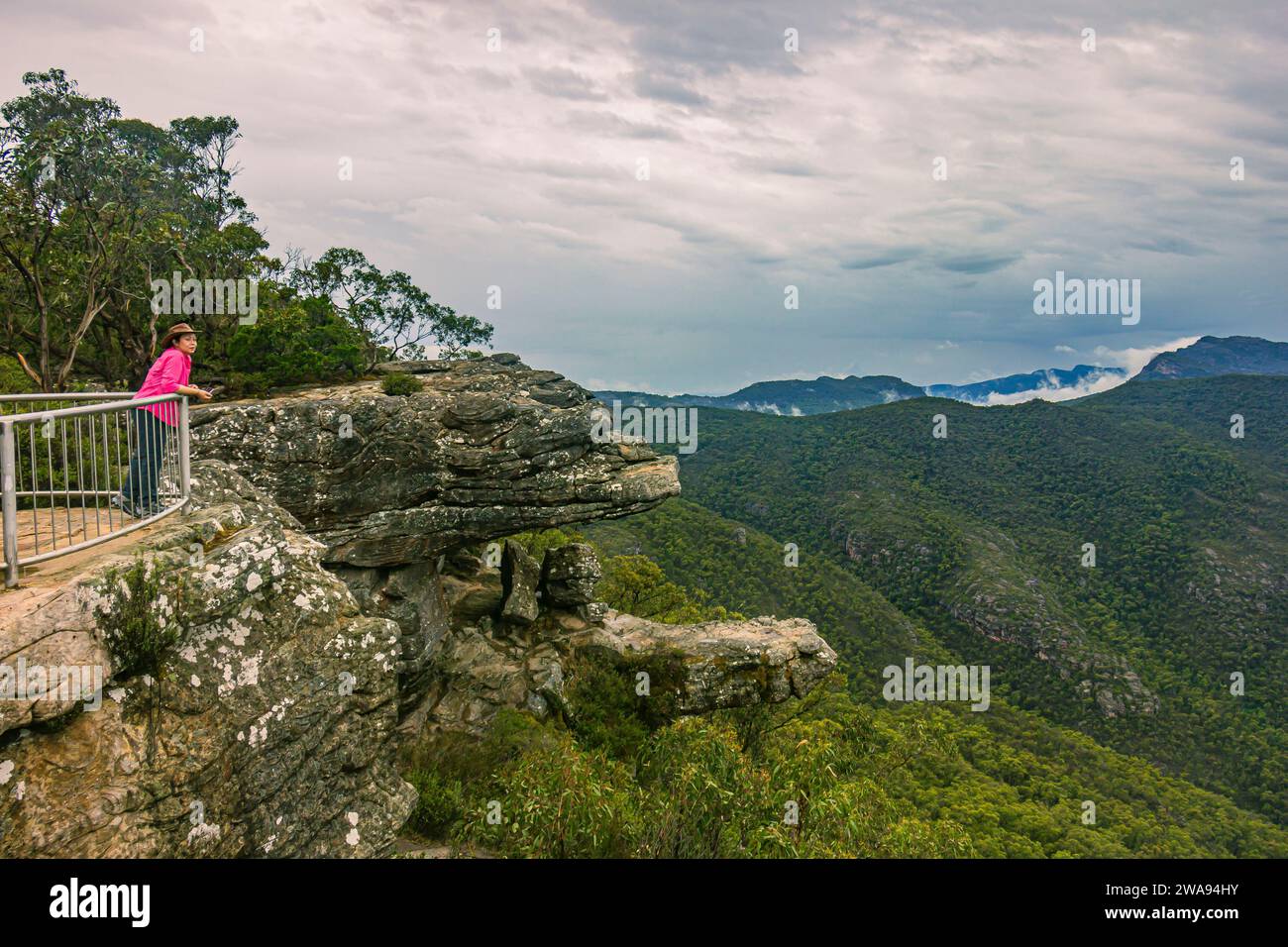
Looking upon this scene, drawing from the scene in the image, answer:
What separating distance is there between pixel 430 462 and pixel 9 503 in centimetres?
1084

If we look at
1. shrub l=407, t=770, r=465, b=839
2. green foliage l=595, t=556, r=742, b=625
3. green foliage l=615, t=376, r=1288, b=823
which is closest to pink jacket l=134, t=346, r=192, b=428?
shrub l=407, t=770, r=465, b=839

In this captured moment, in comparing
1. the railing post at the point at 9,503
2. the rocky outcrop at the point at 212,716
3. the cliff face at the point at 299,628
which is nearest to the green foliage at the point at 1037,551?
the cliff face at the point at 299,628

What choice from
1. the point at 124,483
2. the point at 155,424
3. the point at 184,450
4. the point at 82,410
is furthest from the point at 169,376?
the point at 82,410

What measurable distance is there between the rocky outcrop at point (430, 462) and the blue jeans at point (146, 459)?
624 centimetres

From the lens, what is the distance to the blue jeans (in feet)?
24.9

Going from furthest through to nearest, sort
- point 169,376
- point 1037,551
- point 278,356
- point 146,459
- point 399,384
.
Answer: point 1037,551 → point 278,356 → point 399,384 → point 169,376 → point 146,459

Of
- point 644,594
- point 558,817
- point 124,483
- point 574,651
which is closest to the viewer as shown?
point 124,483

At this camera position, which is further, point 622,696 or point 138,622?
point 622,696

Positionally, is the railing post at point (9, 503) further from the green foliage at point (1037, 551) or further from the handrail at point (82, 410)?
the green foliage at point (1037, 551)

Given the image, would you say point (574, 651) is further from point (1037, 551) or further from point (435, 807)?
point (1037, 551)

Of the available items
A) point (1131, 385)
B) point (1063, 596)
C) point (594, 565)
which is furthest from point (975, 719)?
point (1131, 385)

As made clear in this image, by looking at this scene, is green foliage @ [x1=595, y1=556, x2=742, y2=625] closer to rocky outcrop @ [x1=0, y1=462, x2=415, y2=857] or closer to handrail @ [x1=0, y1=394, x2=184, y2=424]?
rocky outcrop @ [x1=0, y1=462, x2=415, y2=857]

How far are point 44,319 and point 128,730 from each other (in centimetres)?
1542

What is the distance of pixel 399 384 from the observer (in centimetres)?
1759
